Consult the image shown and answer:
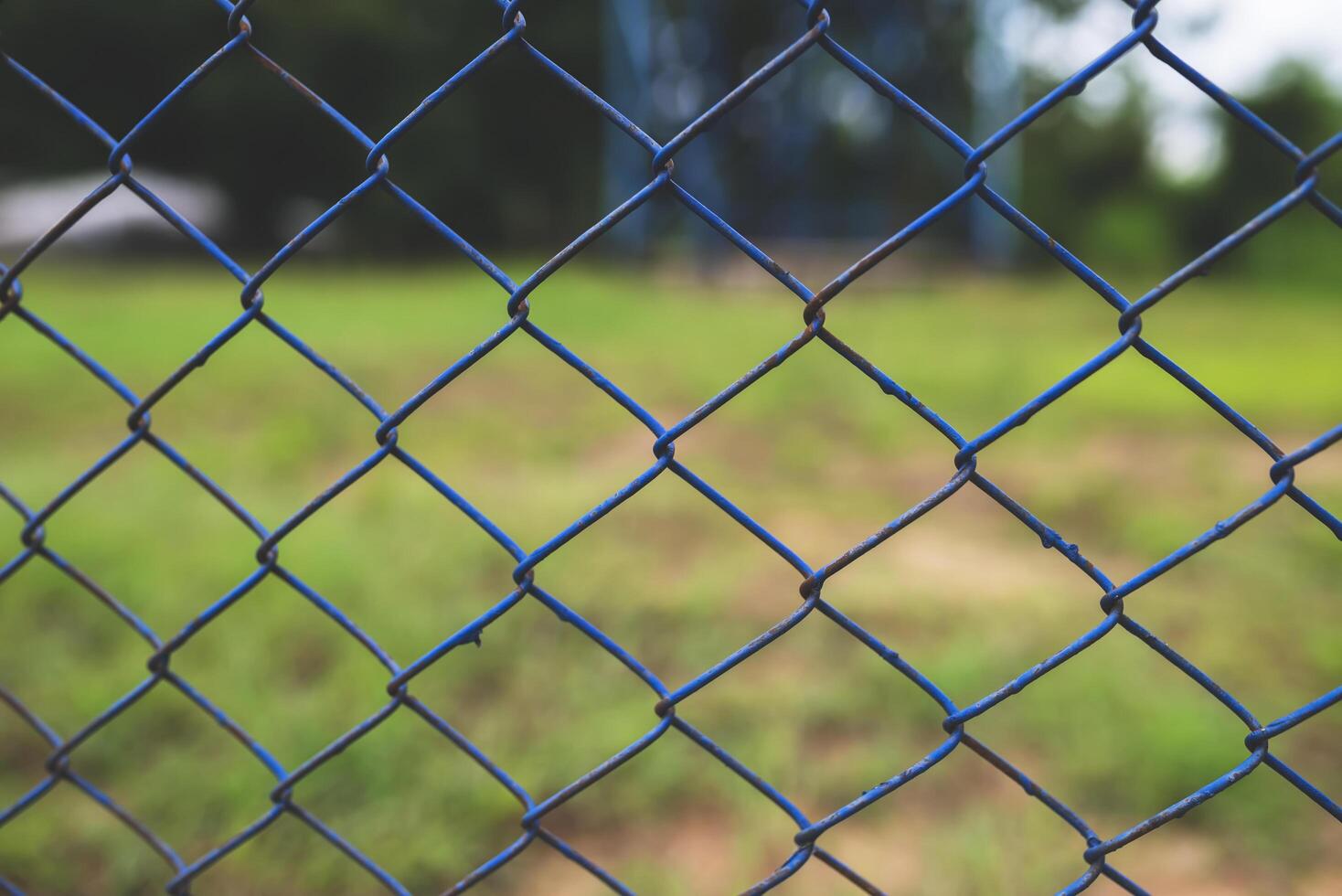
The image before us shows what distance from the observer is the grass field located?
1.40m

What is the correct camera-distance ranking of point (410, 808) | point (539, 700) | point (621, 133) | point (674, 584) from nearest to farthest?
point (410, 808), point (539, 700), point (674, 584), point (621, 133)

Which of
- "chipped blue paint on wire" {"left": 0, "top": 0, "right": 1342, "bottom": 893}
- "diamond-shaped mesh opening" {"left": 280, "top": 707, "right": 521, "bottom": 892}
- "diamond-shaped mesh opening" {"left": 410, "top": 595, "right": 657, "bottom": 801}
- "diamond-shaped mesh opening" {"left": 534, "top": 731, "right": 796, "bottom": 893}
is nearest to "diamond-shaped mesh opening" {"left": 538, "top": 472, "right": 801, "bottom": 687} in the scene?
"diamond-shaped mesh opening" {"left": 410, "top": 595, "right": 657, "bottom": 801}

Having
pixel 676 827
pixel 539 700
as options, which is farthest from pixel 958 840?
pixel 539 700

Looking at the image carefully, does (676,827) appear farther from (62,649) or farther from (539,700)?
(62,649)

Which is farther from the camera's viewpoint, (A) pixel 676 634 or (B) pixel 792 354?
(A) pixel 676 634

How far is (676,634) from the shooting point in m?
2.08

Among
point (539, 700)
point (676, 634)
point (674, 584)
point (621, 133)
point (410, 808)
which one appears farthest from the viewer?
point (621, 133)

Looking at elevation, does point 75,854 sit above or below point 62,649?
below

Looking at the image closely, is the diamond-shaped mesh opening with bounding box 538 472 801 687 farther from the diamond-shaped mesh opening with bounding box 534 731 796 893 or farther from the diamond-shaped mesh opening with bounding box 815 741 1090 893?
the diamond-shaped mesh opening with bounding box 815 741 1090 893

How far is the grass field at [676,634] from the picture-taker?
140 cm

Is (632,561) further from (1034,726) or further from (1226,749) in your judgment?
(1226,749)

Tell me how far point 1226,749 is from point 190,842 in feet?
5.59

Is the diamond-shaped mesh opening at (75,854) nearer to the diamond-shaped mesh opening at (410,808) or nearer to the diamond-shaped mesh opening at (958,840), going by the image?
the diamond-shaped mesh opening at (410,808)

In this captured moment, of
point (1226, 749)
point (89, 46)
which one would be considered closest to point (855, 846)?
point (1226, 749)
